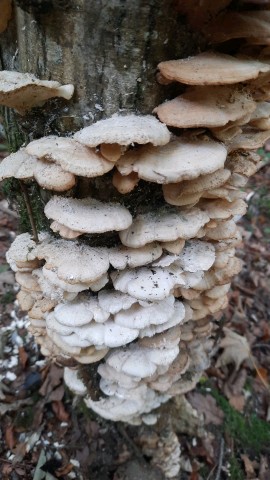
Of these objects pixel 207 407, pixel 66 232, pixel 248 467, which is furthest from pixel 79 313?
pixel 248 467

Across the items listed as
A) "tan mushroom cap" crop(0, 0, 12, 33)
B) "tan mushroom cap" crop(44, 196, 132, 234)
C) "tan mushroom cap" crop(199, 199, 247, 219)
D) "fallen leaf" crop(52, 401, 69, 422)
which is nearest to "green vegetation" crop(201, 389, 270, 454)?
"fallen leaf" crop(52, 401, 69, 422)

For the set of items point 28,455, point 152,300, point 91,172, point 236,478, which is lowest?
point 236,478

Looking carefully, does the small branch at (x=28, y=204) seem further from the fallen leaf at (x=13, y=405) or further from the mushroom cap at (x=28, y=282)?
the fallen leaf at (x=13, y=405)

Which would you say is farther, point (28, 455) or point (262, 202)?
point (262, 202)


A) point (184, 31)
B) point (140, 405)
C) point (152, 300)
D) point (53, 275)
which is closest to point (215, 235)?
point (152, 300)

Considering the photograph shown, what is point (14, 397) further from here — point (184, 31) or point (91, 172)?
point (184, 31)

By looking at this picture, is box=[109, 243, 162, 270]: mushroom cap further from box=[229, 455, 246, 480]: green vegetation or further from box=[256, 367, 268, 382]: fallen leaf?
box=[256, 367, 268, 382]: fallen leaf
